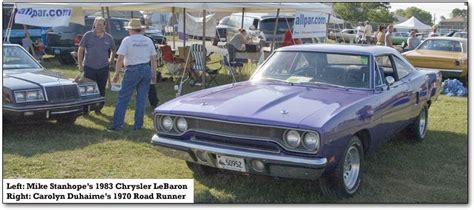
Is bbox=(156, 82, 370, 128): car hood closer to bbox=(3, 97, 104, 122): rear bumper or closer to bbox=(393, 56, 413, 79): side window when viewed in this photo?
bbox=(393, 56, 413, 79): side window

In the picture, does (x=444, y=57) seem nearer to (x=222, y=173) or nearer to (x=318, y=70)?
(x=318, y=70)

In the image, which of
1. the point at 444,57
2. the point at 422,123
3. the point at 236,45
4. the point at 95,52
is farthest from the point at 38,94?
the point at 444,57

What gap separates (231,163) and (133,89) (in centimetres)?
321

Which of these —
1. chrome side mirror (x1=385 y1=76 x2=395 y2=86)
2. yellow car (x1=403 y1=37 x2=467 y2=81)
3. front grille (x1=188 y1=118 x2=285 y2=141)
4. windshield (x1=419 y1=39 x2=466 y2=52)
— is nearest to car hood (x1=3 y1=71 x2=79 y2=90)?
front grille (x1=188 y1=118 x2=285 y2=141)

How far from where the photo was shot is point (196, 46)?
11.6 metres

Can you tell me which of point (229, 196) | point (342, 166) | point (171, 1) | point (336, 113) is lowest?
point (229, 196)

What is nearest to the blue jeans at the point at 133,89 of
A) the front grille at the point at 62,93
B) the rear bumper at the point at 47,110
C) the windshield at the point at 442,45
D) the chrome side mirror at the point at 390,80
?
the rear bumper at the point at 47,110

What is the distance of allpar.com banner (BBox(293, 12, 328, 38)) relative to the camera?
13008mm

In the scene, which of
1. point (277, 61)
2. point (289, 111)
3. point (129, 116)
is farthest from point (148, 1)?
point (289, 111)

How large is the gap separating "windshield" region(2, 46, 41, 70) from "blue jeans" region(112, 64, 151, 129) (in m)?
1.52

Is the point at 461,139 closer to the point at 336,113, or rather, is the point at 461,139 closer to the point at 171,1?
the point at 336,113

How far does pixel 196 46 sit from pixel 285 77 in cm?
626

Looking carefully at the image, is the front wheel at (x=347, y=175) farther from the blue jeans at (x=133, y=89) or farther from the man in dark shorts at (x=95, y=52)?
the man in dark shorts at (x=95, y=52)

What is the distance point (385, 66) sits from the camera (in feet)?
19.2
